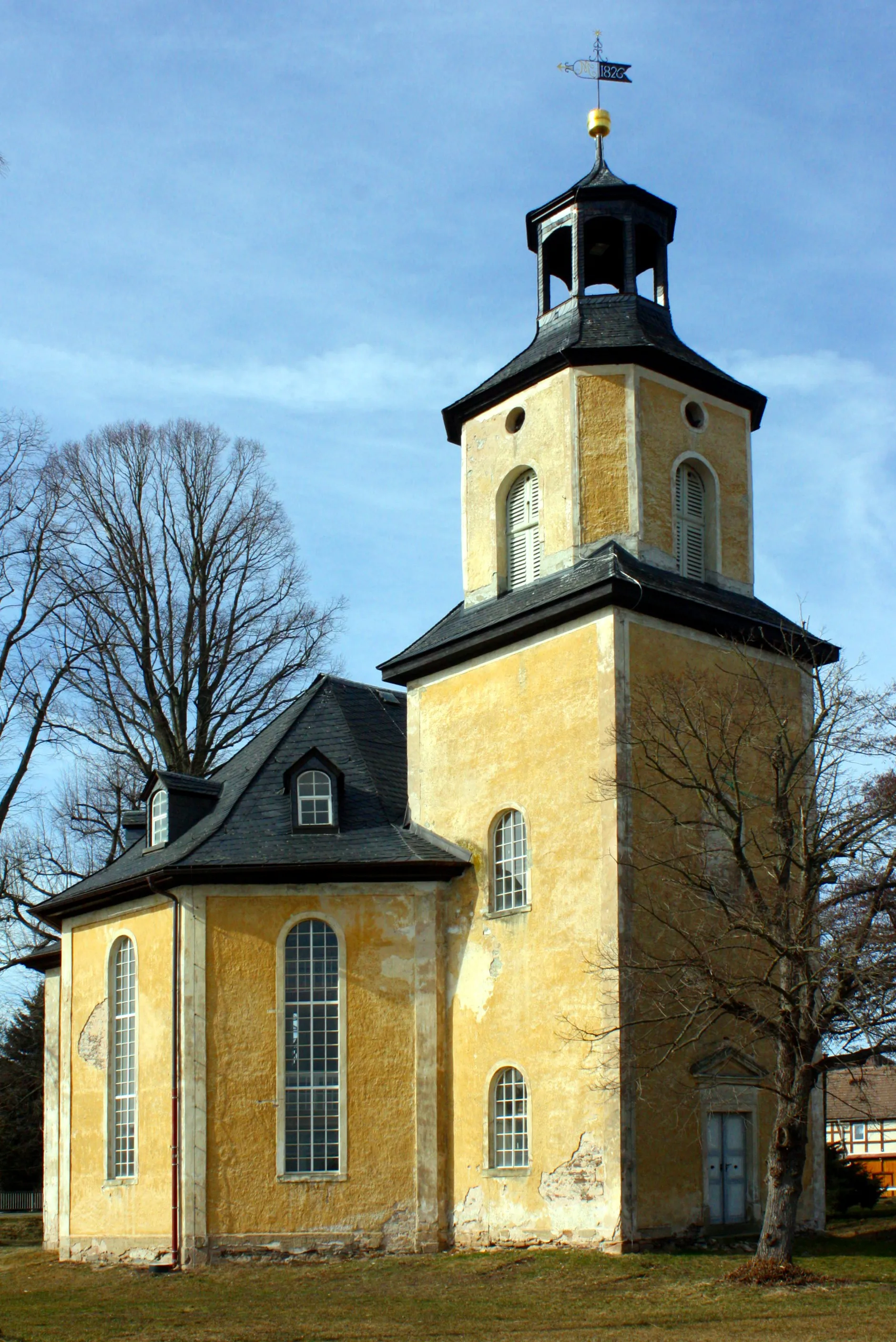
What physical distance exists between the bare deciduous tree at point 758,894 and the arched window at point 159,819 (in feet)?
26.5

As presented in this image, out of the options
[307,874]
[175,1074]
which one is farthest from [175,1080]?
[307,874]

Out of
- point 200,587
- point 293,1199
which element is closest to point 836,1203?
point 293,1199

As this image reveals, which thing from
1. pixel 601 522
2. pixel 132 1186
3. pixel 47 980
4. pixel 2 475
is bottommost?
pixel 132 1186

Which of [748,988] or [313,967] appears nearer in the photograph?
[748,988]

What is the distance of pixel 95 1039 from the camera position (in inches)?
931

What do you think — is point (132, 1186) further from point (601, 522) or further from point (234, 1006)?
point (601, 522)

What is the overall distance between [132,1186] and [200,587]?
1634 cm

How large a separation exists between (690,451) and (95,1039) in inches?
532

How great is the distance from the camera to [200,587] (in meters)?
34.8

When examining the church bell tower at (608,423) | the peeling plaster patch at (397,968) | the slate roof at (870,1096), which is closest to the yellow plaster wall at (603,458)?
the church bell tower at (608,423)

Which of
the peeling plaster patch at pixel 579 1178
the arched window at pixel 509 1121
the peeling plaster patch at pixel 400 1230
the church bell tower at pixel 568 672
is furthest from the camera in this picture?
the peeling plaster patch at pixel 400 1230

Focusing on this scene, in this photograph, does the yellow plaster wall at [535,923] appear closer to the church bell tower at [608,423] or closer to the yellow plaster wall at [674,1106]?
the yellow plaster wall at [674,1106]

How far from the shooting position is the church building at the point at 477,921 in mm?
19625

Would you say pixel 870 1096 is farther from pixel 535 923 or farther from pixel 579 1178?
pixel 579 1178
